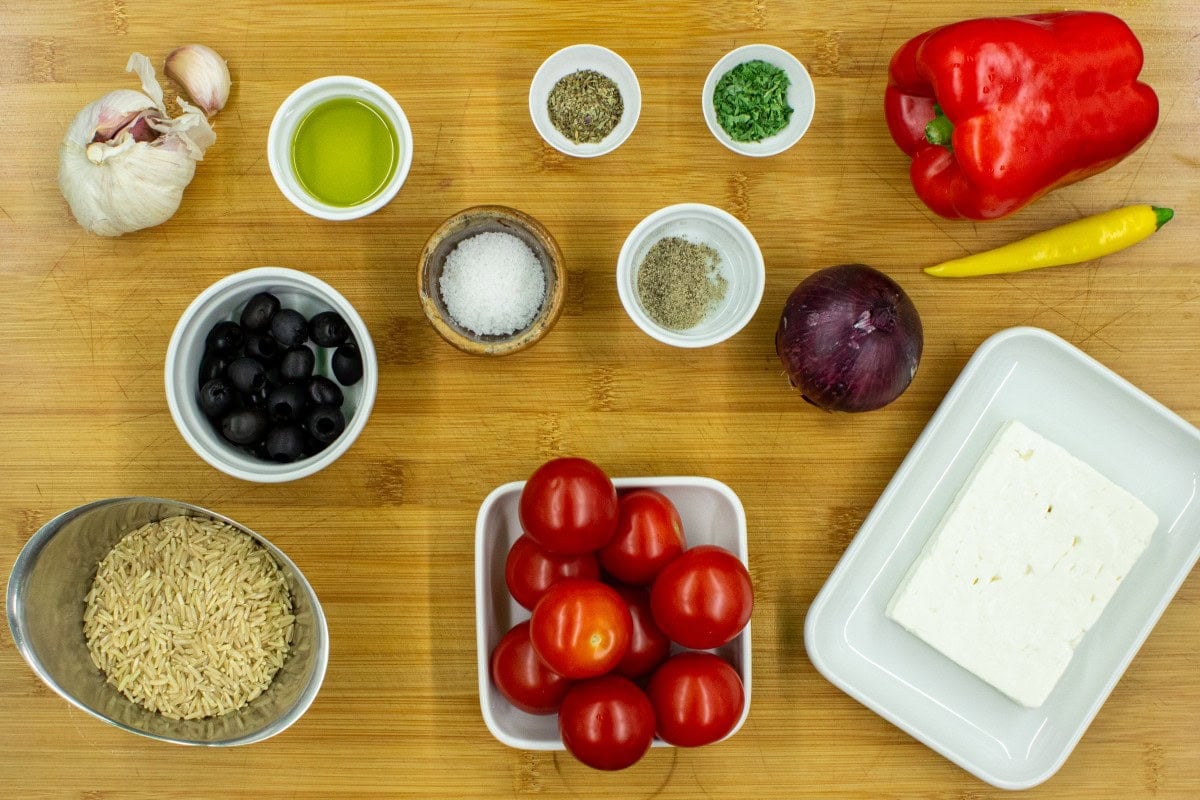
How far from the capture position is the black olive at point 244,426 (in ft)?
3.14

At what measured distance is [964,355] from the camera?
1.09m

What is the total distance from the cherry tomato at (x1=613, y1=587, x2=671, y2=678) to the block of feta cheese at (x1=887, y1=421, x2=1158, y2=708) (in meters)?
0.30

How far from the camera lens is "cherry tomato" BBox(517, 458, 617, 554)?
880 mm

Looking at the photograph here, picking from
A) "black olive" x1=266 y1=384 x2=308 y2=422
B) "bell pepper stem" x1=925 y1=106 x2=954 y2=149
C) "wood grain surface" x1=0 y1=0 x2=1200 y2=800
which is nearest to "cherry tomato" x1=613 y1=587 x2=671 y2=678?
"wood grain surface" x1=0 y1=0 x2=1200 y2=800

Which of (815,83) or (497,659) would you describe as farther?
(815,83)

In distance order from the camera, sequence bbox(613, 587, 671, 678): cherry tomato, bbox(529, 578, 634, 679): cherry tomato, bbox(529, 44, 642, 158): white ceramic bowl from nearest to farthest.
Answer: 1. bbox(529, 578, 634, 679): cherry tomato
2. bbox(613, 587, 671, 678): cherry tomato
3. bbox(529, 44, 642, 158): white ceramic bowl

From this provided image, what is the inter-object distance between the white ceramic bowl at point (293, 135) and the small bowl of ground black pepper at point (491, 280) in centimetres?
10

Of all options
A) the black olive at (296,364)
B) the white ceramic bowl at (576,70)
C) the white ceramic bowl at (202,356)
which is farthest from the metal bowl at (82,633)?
the white ceramic bowl at (576,70)

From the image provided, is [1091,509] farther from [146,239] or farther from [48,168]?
[48,168]

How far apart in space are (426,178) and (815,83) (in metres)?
0.51

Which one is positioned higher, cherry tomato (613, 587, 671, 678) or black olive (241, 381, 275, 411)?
black olive (241, 381, 275, 411)

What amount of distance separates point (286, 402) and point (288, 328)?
0.08m

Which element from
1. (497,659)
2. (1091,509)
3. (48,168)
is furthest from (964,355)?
(48,168)

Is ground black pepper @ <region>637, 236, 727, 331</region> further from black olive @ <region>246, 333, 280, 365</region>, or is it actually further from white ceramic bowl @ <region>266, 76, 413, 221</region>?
black olive @ <region>246, 333, 280, 365</region>
